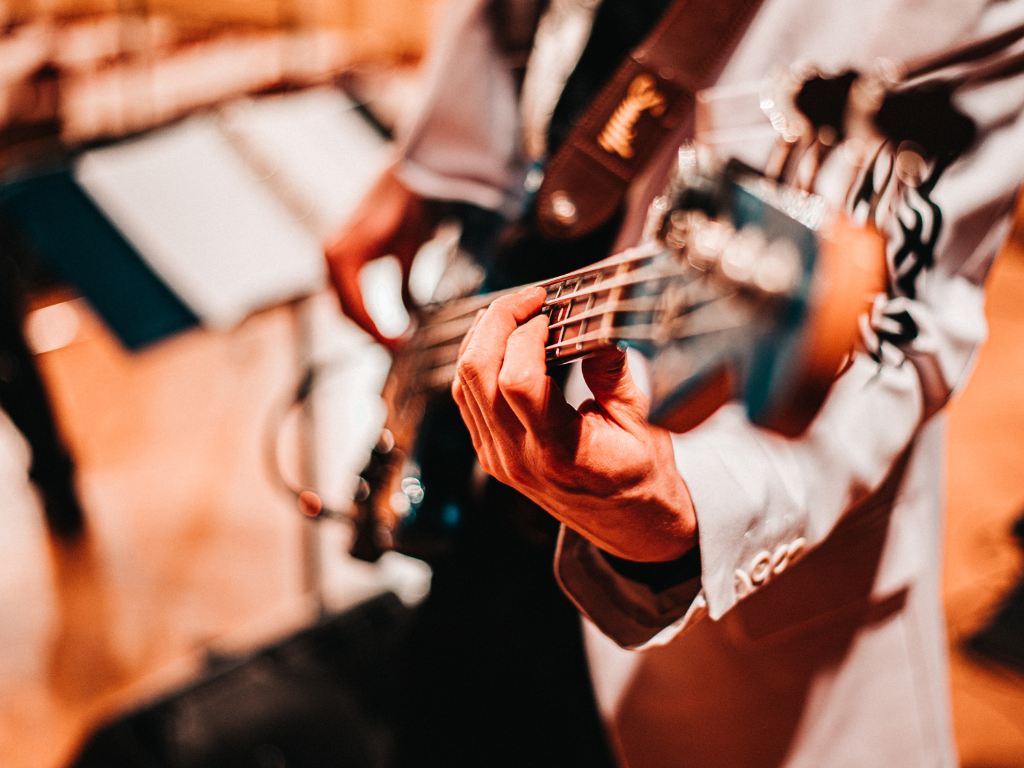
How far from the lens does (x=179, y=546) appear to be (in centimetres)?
179

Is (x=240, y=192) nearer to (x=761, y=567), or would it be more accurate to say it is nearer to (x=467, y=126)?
(x=467, y=126)

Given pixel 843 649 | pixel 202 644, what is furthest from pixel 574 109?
pixel 202 644

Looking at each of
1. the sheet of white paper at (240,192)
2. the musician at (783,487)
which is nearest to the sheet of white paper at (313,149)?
the sheet of white paper at (240,192)

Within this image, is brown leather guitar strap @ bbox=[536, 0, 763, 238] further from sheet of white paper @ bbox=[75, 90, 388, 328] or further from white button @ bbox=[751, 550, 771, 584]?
sheet of white paper @ bbox=[75, 90, 388, 328]

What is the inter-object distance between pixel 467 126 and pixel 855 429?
2.28 ft

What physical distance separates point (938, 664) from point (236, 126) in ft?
4.77

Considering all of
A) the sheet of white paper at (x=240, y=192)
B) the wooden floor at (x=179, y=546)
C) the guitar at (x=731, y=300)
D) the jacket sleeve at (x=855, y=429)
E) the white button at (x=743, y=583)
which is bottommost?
the wooden floor at (x=179, y=546)

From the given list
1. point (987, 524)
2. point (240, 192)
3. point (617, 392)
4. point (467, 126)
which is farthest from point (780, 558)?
point (987, 524)

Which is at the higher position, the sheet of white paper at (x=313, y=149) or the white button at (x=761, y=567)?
the white button at (x=761, y=567)

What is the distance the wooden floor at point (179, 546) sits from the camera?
1.51 meters

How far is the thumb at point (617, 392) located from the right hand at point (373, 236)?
2.17ft

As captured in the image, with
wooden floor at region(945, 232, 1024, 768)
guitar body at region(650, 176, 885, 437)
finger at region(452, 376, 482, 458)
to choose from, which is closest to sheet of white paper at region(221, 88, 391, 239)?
finger at region(452, 376, 482, 458)

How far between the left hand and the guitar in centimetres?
2

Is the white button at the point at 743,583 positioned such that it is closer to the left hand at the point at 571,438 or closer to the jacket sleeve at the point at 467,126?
the left hand at the point at 571,438
